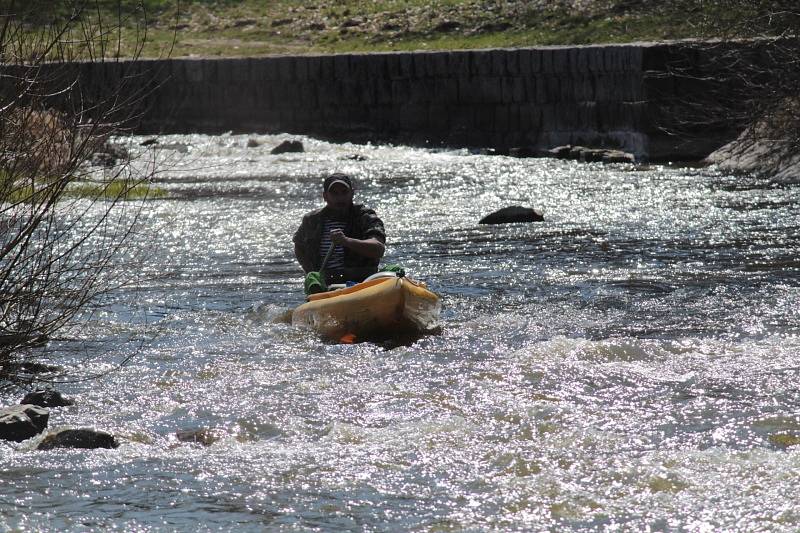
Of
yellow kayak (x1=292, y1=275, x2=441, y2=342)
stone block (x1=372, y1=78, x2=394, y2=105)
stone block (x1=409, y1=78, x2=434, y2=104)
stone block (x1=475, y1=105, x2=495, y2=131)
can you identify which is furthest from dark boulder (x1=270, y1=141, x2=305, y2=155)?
yellow kayak (x1=292, y1=275, x2=441, y2=342)

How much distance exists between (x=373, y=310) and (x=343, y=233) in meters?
0.99

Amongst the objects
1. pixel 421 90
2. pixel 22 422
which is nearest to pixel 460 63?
pixel 421 90

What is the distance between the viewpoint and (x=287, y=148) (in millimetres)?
22812

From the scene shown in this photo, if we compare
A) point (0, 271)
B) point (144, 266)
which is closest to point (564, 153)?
point (144, 266)

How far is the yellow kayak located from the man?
654mm

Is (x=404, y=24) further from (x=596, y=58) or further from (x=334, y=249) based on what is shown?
(x=334, y=249)

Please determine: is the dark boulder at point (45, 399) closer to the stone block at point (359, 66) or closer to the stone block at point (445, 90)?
the stone block at point (445, 90)

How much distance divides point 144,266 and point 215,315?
8.75 ft

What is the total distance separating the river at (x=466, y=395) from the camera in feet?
18.2

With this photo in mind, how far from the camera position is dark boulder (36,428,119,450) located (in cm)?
632

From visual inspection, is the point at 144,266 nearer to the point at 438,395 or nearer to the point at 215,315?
the point at 215,315

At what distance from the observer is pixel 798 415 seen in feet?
22.0

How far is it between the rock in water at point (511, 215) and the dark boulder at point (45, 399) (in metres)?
7.98

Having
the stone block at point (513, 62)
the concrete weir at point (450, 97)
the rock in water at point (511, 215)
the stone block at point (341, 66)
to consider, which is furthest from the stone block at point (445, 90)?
the rock in water at point (511, 215)
